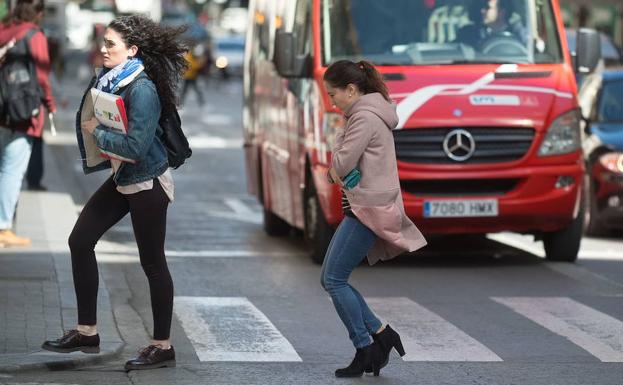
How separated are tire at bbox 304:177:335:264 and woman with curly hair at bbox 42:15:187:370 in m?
4.67

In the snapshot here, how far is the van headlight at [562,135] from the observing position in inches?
516

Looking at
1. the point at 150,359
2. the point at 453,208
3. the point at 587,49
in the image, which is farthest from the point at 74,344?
the point at 587,49

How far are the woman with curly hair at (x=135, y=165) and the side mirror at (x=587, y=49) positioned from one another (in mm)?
5931

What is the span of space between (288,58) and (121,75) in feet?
16.8

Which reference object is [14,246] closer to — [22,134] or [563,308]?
[22,134]

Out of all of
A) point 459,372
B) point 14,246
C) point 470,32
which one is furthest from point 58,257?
point 459,372

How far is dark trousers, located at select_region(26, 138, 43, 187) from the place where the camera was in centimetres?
1858

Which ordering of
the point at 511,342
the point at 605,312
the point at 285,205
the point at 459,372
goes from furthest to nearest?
the point at 285,205, the point at 605,312, the point at 511,342, the point at 459,372

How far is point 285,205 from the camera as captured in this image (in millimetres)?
14836

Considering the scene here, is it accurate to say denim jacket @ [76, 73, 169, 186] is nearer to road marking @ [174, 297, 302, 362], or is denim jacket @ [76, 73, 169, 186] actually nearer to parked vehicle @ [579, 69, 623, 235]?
road marking @ [174, 297, 302, 362]

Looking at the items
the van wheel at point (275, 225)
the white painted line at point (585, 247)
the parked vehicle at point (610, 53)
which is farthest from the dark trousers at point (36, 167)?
the parked vehicle at point (610, 53)

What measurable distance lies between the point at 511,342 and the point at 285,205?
5363 millimetres

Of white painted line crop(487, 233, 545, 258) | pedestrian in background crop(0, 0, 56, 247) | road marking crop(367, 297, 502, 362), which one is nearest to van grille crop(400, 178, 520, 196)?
white painted line crop(487, 233, 545, 258)

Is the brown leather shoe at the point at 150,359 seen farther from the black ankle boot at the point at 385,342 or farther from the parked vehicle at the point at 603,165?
the parked vehicle at the point at 603,165
